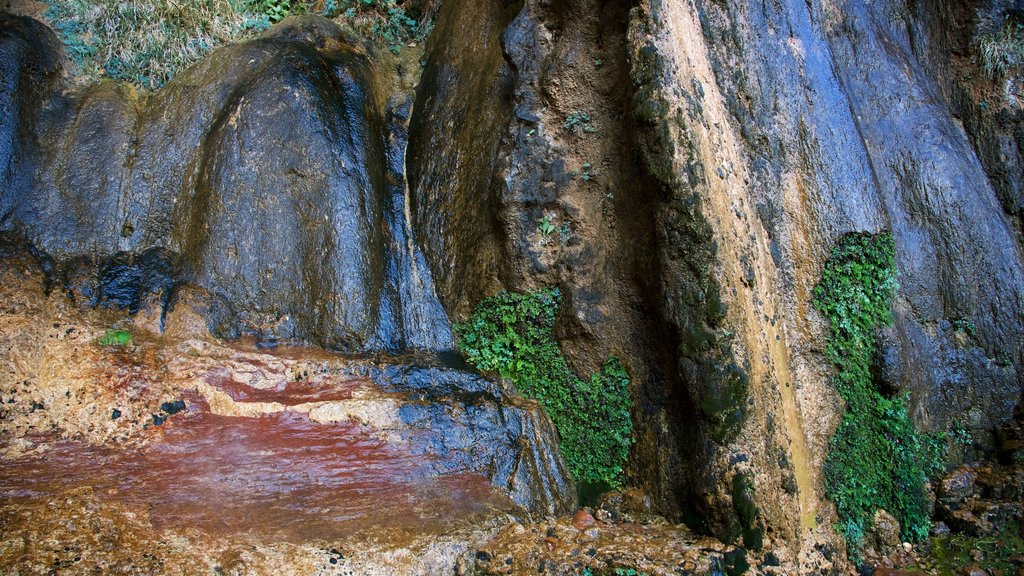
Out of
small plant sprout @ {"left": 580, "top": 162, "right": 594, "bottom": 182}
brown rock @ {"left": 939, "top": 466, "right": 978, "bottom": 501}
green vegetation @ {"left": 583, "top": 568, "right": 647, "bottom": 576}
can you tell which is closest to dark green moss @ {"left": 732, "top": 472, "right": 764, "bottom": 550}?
green vegetation @ {"left": 583, "top": 568, "right": 647, "bottom": 576}

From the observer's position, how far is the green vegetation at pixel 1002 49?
21.0 feet

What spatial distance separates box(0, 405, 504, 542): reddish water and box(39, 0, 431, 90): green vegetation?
383 cm

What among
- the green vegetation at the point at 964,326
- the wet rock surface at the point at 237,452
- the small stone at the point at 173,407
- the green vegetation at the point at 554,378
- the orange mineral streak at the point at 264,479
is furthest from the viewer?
the green vegetation at the point at 964,326

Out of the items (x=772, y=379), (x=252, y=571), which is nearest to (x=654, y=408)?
(x=772, y=379)

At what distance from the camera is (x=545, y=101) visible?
19.0 feet

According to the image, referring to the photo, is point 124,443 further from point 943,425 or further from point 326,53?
point 943,425

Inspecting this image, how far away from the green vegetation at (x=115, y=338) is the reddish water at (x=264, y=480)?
2.96 feet

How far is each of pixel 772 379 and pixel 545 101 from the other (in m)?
2.88

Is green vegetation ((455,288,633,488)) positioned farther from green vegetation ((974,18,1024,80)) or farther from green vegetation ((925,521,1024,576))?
green vegetation ((974,18,1024,80))

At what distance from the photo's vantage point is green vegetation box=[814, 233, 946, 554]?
5172 mm

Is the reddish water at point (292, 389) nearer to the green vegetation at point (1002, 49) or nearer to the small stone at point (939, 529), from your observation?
the small stone at point (939, 529)

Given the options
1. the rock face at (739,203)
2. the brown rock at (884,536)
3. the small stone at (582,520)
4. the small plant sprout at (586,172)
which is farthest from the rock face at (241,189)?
the brown rock at (884,536)

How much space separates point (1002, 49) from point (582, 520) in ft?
→ 19.3

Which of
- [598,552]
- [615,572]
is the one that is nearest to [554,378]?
[598,552]
